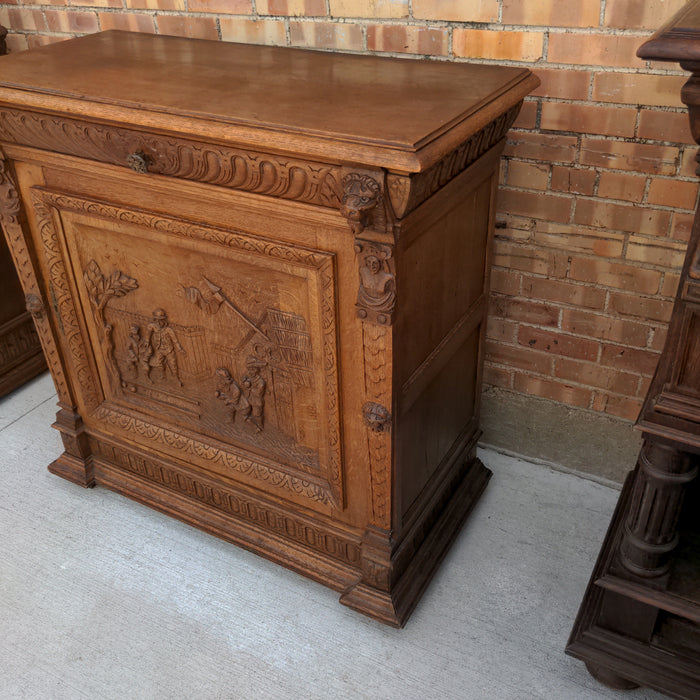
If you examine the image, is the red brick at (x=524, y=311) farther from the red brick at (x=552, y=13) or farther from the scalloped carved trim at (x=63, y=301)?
the scalloped carved trim at (x=63, y=301)

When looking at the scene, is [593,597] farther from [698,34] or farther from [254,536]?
[698,34]

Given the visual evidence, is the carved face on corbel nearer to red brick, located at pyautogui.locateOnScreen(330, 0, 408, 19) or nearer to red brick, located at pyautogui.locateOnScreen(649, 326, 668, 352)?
red brick, located at pyautogui.locateOnScreen(330, 0, 408, 19)

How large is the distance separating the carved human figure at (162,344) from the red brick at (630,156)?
117 cm

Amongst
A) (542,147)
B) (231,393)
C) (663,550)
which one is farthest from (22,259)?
(663,550)

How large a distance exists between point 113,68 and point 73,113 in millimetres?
264

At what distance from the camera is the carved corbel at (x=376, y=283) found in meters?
1.36

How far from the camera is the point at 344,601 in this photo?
1863mm

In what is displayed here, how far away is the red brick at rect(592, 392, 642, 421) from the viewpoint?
2096 mm

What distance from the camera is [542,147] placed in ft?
6.09

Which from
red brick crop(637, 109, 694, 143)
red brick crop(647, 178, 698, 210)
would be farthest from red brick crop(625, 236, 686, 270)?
red brick crop(637, 109, 694, 143)

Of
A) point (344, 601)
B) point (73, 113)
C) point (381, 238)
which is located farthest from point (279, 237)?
point (344, 601)

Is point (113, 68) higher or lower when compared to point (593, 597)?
higher

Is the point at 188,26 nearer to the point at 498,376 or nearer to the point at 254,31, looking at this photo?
the point at 254,31

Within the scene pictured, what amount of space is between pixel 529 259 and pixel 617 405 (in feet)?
1.74
